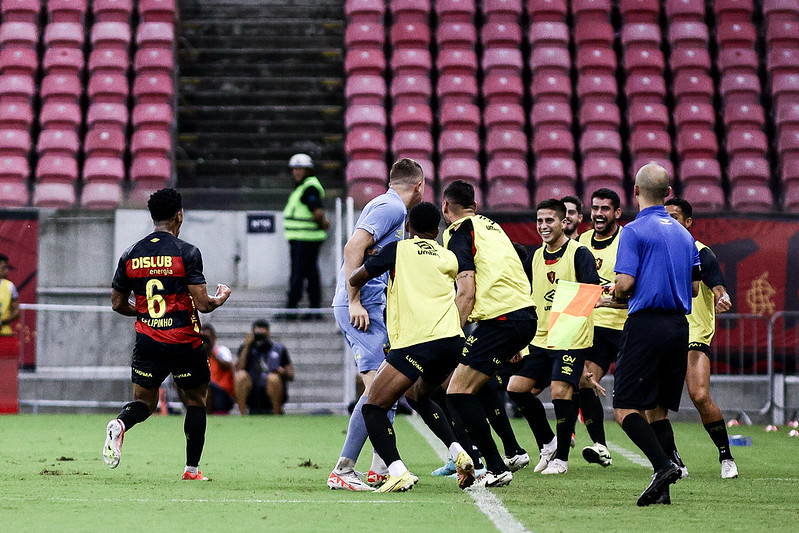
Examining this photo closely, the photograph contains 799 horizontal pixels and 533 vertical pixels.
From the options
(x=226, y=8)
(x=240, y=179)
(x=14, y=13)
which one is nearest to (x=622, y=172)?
(x=240, y=179)

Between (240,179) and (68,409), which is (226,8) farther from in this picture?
(68,409)

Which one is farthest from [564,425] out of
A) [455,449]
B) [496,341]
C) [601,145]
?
[601,145]

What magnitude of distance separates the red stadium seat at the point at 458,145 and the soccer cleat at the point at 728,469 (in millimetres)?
9934

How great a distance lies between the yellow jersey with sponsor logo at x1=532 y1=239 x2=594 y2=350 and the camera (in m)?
8.94

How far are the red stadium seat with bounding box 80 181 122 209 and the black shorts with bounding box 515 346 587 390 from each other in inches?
347

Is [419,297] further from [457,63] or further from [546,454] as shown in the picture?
[457,63]

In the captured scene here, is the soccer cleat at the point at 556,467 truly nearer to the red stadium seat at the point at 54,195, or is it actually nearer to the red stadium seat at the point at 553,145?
the red stadium seat at the point at 553,145

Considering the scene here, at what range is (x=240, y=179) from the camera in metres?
17.5

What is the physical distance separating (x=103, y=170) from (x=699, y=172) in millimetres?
8868

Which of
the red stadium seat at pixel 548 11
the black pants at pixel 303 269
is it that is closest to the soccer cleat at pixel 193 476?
the black pants at pixel 303 269

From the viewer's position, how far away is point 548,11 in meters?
20.1

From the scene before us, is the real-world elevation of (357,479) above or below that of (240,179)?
below

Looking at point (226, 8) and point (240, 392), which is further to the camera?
point (226, 8)

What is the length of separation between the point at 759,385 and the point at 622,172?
4.20 metres
